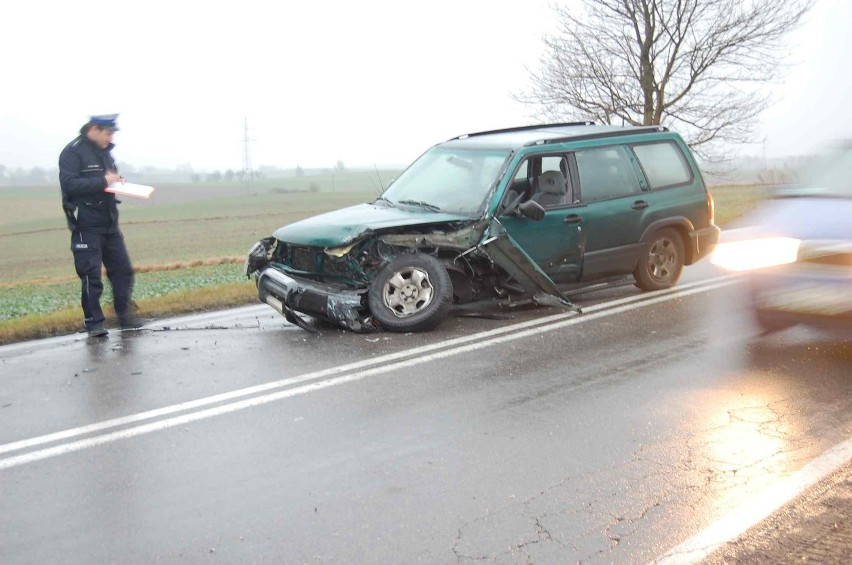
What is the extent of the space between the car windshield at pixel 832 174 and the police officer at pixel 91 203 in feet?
21.4

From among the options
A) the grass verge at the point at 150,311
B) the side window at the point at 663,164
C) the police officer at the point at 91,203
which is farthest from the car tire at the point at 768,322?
the police officer at the point at 91,203

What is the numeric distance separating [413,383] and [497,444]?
1.39 metres

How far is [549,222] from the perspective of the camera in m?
8.88

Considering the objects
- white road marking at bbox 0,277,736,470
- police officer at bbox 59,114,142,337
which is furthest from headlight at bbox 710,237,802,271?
police officer at bbox 59,114,142,337

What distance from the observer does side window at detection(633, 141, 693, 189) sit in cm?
989

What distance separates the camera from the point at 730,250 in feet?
27.3

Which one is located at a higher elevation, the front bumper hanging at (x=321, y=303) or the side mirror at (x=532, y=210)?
the side mirror at (x=532, y=210)

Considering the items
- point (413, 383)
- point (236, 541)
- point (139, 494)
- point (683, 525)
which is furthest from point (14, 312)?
point (683, 525)

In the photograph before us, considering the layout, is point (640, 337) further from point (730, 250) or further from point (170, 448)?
point (170, 448)

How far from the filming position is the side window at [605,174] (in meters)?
9.34

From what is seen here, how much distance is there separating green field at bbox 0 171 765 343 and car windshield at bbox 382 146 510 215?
1.58m

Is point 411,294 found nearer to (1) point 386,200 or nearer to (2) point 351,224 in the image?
(2) point 351,224

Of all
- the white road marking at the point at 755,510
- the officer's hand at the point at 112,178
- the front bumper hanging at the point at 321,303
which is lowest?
the white road marking at the point at 755,510

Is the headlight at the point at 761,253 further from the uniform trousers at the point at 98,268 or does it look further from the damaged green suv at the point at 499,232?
the uniform trousers at the point at 98,268
